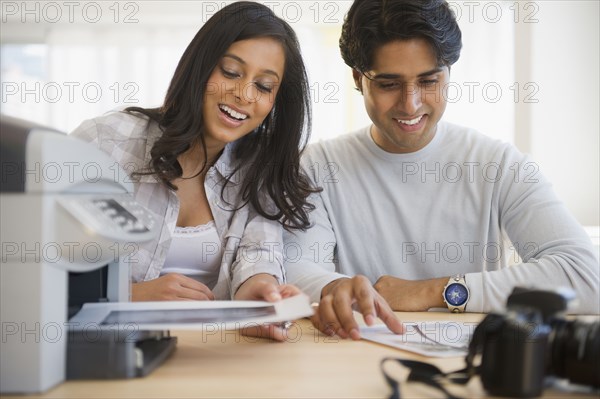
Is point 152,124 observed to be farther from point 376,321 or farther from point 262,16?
point 376,321

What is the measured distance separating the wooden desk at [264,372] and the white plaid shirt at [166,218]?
1.54 feet

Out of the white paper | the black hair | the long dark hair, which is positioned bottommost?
the white paper

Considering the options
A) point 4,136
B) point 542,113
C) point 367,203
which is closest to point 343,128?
point 542,113

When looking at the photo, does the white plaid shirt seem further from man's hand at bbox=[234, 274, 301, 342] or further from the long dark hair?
man's hand at bbox=[234, 274, 301, 342]

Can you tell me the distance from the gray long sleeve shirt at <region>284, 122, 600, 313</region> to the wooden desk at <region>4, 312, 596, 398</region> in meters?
0.71

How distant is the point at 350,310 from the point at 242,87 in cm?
80

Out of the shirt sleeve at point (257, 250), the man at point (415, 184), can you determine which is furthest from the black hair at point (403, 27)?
the shirt sleeve at point (257, 250)

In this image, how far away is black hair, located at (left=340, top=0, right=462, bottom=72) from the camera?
183 centimetres

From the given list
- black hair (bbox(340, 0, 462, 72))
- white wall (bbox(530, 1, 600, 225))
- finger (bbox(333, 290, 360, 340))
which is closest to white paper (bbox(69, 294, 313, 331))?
finger (bbox(333, 290, 360, 340))

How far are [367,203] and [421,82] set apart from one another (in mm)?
392

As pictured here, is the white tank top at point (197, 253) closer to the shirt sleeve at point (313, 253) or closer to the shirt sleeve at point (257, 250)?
the shirt sleeve at point (257, 250)

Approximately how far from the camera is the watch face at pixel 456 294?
5.12 feet

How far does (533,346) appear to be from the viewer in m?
0.77

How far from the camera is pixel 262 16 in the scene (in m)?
1.85
